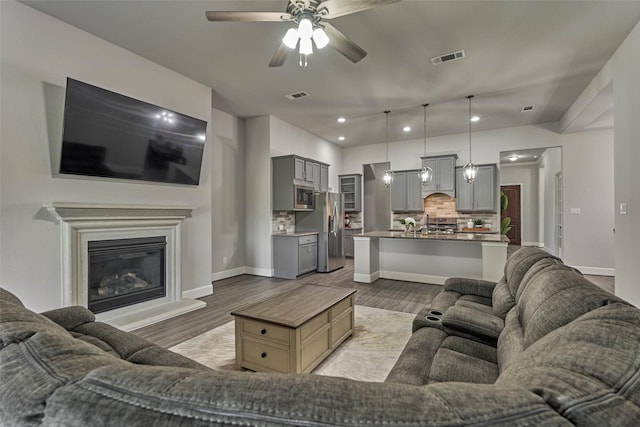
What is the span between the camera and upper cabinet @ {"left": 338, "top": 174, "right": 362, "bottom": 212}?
828cm

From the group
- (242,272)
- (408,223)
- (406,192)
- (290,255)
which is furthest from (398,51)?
(242,272)

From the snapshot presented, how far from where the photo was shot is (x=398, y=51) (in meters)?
3.46

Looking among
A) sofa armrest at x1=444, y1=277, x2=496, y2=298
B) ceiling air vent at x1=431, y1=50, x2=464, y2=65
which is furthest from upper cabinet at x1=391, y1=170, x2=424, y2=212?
sofa armrest at x1=444, y1=277, x2=496, y2=298

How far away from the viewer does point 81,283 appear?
3059mm

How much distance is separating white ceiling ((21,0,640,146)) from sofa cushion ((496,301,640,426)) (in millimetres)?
2913

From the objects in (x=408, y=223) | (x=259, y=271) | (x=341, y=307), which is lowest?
(x=259, y=271)

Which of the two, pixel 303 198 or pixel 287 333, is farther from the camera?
pixel 303 198

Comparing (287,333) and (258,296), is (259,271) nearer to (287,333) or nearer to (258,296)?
(258,296)

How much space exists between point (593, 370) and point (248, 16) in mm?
2723

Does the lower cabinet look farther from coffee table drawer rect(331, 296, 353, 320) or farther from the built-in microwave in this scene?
coffee table drawer rect(331, 296, 353, 320)

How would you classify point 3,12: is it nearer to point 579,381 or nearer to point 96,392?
point 96,392

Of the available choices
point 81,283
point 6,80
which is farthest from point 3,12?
point 81,283

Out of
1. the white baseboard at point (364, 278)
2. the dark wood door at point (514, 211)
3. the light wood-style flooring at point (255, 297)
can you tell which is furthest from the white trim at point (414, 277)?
the dark wood door at point (514, 211)

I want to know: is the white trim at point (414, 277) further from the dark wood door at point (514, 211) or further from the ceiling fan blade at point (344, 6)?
the dark wood door at point (514, 211)
